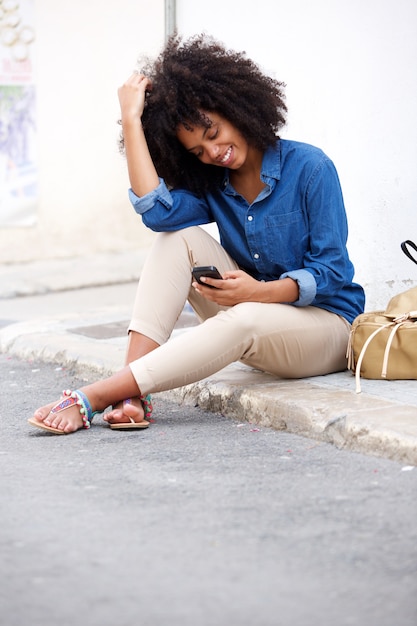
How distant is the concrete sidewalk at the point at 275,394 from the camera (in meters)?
3.29

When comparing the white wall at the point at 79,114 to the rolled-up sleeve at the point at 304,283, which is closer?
the rolled-up sleeve at the point at 304,283

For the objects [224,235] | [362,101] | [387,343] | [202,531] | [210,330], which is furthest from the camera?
[362,101]

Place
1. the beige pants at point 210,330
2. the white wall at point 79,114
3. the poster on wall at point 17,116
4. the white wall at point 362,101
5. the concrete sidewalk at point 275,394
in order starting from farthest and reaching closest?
the white wall at point 79,114 → the poster on wall at point 17,116 → the white wall at point 362,101 → the beige pants at point 210,330 → the concrete sidewalk at point 275,394

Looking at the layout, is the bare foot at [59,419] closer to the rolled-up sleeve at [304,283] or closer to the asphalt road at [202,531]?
the asphalt road at [202,531]

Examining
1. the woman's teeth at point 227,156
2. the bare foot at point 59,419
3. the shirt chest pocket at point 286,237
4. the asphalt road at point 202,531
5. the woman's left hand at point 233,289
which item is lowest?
the asphalt road at point 202,531

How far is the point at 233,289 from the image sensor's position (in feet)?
11.7

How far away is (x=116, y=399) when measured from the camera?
142 inches

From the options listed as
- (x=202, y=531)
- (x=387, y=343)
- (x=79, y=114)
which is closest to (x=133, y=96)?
(x=387, y=343)

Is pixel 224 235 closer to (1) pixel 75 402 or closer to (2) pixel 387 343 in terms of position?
(2) pixel 387 343

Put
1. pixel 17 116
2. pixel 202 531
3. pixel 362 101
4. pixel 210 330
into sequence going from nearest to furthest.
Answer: pixel 202 531 < pixel 210 330 < pixel 362 101 < pixel 17 116

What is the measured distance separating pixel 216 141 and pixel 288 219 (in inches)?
14.6

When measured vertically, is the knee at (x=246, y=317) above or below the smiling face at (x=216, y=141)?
below

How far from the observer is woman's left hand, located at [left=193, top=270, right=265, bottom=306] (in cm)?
357

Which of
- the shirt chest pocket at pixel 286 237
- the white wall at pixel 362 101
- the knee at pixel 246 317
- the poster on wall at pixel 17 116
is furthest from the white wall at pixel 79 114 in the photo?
the knee at pixel 246 317
